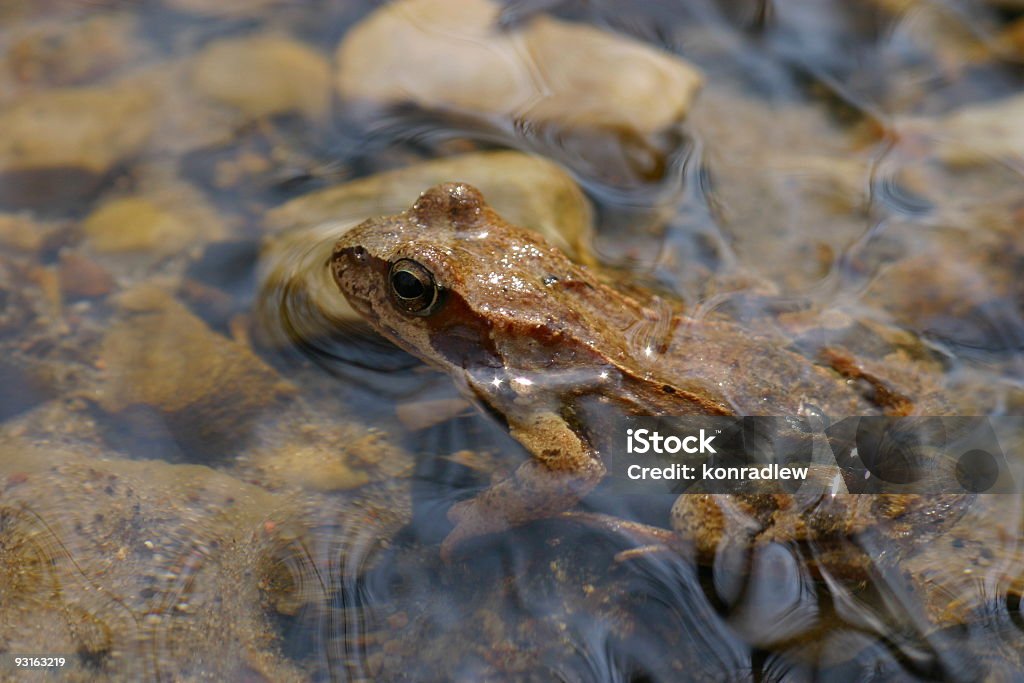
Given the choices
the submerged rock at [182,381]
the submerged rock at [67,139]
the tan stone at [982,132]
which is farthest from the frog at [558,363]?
the tan stone at [982,132]

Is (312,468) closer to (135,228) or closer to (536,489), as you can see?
(536,489)

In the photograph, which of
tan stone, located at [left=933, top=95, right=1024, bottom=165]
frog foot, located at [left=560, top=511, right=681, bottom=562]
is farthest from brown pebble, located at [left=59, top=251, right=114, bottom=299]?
tan stone, located at [left=933, top=95, right=1024, bottom=165]

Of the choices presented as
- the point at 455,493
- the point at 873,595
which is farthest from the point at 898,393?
the point at 455,493

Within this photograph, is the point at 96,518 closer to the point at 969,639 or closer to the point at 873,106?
the point at 969,639

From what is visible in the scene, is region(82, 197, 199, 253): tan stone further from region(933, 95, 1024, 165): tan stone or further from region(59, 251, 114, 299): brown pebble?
region(933, 95, 1024, 165): tan stone

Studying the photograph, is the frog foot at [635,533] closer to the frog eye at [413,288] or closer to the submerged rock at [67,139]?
the frog eye at [413,288]

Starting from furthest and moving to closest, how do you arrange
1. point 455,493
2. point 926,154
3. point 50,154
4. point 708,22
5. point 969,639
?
point 708,22 → point 926,154 → point 50,154 → point 455,493 → point 969,639

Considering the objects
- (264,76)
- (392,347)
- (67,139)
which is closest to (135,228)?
(67,139)
